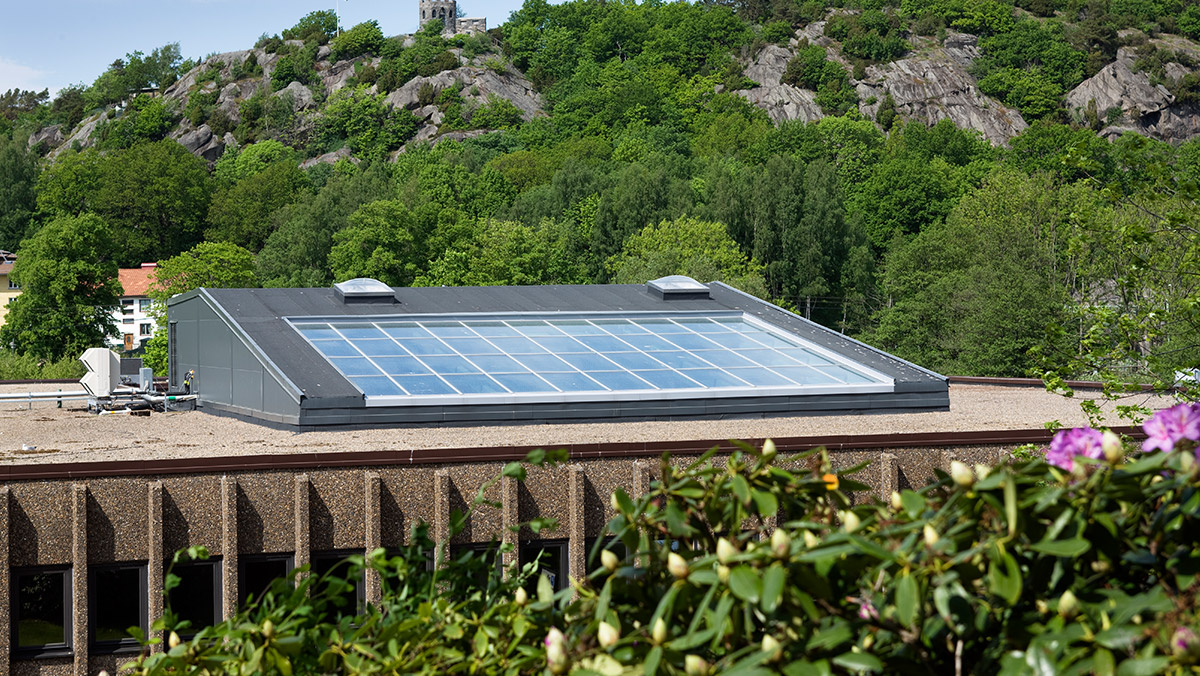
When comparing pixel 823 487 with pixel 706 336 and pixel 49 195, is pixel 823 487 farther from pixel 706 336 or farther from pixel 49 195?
pixel 49 195

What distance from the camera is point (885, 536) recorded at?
392 cm

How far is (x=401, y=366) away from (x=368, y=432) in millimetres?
2534

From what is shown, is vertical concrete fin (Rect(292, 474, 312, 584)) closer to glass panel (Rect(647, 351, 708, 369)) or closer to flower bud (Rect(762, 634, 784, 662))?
glass panel (Rect(647, 351, 708, 369))

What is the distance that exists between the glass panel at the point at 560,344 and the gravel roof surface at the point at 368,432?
10.2ft

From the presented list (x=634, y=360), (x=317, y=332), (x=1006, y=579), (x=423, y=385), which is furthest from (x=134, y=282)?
(x=1006, y=579)

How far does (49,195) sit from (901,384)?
128970 millimetres

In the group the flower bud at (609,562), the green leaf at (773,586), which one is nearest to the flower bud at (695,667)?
the green leaf at (773,586)

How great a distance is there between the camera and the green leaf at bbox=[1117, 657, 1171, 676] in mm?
3102

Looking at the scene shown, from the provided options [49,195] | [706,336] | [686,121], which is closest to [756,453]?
[706,336]

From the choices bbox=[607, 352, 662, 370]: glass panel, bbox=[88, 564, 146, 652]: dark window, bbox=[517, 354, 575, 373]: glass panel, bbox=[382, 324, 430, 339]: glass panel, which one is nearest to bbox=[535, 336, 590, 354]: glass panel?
bbox=[517, 354, 575, 373]: glass panel

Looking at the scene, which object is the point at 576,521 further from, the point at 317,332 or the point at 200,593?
the point at 317,332

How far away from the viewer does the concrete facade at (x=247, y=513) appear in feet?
43.2

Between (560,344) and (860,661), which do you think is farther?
(560,344)

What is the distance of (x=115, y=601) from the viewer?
13.8 m
